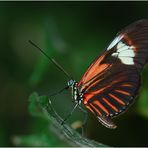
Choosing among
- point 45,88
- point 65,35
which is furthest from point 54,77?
point 65,35

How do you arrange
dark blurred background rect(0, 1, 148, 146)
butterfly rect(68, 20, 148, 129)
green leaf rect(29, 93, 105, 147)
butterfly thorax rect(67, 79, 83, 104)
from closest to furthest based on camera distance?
1. green leaf rect(29, 93, 105, 147)
2. butterfly rect(68, 20, 148, 129)
3. butterfly thorax rect(67, 79, 83, 104)
4. dark blurred background rect(0, 1, 148, 146)

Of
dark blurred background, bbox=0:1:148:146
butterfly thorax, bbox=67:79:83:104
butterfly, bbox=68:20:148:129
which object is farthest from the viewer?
dark blurred background, bbox=0:1:148:146

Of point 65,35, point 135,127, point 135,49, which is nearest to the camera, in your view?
point 135,49

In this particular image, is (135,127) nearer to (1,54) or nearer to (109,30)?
(109,30)

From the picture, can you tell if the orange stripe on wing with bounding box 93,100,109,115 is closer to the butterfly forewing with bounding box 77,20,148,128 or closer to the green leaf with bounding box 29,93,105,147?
the butterfly forewing with bounding box 77,20,148,128

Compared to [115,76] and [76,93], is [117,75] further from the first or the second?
[76,93]

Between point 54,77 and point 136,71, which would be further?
point 54,77

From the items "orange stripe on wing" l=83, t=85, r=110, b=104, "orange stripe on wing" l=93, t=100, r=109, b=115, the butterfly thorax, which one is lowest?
"orange stripe on wing" l=93, t=100, r=109, b=115

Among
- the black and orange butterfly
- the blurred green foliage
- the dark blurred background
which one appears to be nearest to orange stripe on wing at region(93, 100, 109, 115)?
the black and orange butterfly

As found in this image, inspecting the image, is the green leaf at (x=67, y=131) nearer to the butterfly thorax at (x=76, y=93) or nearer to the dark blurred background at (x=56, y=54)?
the butterfly thorax at (x=76, y=93)
